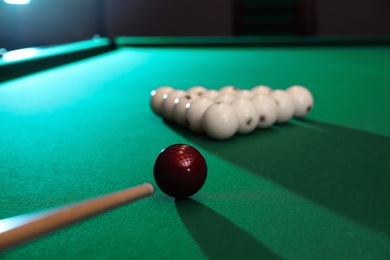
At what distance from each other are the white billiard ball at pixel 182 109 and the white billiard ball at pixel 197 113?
1.4 inches

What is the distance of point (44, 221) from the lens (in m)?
0.61

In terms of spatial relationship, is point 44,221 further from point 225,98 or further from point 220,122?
point 225,98

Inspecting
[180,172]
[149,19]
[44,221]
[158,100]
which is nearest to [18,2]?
[149,19]

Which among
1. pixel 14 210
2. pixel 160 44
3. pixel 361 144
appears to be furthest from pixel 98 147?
pixel 160 44

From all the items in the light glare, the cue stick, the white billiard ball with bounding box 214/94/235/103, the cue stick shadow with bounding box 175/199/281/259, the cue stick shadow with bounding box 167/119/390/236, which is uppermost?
the light glare

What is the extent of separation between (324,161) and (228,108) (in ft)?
1.23

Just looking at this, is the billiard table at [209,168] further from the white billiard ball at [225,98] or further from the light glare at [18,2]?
the light glare at [18,2]

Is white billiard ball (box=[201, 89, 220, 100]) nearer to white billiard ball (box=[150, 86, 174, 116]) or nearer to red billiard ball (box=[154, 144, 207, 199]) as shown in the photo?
white billiard ball (box=[150, 86, 174, 116])

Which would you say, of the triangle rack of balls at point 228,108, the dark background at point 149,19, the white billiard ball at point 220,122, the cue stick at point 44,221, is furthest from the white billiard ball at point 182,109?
the dark background at point 149,19

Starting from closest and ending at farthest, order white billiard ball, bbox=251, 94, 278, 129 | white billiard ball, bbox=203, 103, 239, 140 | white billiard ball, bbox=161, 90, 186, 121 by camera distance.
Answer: white billiard ball, bbox=203, 103, 239, 140, white billiard ball, bbox=251, 94, 278, 129, white billiard ball, bbox=161, 90, 186, 121

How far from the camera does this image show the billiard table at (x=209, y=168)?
32.9 inches

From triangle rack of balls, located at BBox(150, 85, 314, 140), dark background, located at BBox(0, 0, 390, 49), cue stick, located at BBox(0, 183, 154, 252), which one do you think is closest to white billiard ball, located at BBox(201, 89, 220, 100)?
triangle rack of balls, located at BBox(150, 85, 314, 140)

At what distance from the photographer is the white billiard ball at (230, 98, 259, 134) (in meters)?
1.59

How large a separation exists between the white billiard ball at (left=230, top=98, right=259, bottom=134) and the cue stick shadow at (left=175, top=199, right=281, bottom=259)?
2.05ft
